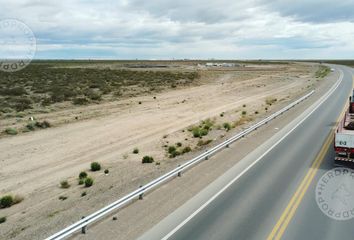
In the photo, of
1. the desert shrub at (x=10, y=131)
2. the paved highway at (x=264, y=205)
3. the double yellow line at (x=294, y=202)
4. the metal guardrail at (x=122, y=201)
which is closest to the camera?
the metal guardrail at (x=122, y=201)

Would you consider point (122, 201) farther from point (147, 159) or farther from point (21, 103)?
point (21, 103)

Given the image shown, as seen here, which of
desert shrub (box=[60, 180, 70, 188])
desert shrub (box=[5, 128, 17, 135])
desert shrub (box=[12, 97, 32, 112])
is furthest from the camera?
desert shrub (box=[12, 97, 32, 112])

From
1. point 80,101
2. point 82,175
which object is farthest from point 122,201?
point 80,101

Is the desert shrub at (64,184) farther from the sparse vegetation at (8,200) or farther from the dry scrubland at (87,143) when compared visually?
the sparse vegetation at (8,200)

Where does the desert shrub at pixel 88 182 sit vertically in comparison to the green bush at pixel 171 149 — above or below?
above

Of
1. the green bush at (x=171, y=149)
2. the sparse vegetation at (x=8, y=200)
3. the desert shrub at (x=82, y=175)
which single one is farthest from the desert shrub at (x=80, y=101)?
the sparse vegetation at (x=8, y=200)

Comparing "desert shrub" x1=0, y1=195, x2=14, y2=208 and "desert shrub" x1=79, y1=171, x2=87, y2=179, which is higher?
"desert shrub" x1=0, y1=195, x2=14, y2=208

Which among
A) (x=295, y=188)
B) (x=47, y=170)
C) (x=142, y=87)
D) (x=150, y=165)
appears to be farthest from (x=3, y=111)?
(x=295, y=188)

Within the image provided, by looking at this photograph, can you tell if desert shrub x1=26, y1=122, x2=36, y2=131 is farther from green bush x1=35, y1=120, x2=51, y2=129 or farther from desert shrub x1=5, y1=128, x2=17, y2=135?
desert shrub x1=5, y1=128, x2=17, y2=135

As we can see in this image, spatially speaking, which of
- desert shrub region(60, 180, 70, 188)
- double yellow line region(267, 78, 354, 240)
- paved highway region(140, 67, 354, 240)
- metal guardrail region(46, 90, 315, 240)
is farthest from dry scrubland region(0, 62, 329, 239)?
double yellow line region(267, 78, 354, 240)
